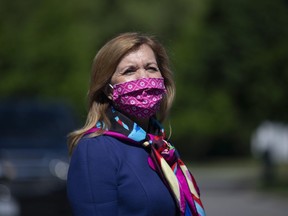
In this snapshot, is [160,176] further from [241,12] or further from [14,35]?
[241,12]

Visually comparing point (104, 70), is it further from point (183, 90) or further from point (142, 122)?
point (183, 90)

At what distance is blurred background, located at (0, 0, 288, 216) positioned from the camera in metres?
13.3

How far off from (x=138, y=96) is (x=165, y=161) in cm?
28

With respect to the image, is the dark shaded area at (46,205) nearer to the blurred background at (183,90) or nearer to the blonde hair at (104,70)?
the blurred background at (183,90)

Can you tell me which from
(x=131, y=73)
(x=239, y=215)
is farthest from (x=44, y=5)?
(x=131, y=73)

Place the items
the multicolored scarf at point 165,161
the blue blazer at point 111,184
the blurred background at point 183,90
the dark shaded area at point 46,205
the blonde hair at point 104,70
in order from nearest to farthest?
the blue blazer at point 111,184
the multicolored scarf at point 165,161
the blonde hair at point 104,70
the dark shaded area at point 46,205
the blurred background at point 183,90

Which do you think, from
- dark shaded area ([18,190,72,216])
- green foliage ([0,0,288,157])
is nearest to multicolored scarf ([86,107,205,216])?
dark shaded area ([18,190,72,216])

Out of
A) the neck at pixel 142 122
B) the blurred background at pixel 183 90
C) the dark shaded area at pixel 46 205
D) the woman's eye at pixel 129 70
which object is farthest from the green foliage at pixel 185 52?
the woman's eye at pixel 129 70

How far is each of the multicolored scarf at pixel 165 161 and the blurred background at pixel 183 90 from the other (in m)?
0.59

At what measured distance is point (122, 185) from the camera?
312 cm

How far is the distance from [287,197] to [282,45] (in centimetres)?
421

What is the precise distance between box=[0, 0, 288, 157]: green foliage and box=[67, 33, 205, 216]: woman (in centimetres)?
1971

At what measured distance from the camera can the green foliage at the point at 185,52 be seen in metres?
26.9

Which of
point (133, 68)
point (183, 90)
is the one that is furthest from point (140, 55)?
point (183, 90)
